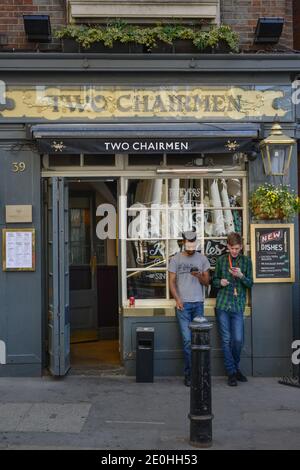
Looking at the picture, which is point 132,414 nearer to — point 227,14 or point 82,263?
point 82,263

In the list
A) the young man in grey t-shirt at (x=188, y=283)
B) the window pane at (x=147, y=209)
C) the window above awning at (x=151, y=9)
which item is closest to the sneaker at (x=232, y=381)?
the young man in grey t-shirt at (x=188, y=283)

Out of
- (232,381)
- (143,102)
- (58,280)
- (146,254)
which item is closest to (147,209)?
(146,254)

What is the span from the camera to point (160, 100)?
816 cm

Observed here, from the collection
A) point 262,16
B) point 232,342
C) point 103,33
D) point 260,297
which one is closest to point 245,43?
point 262,16

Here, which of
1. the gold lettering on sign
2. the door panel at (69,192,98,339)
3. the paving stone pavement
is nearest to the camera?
the paving stone pavement

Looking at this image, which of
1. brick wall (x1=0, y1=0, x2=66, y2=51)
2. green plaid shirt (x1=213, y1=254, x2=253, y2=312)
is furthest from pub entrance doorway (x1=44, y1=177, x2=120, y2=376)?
brick wall (x1=0, y1=0, x2=66, y2=51)

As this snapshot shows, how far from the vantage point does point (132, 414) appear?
6.61m

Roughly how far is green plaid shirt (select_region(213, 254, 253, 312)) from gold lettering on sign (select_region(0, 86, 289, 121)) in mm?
1926

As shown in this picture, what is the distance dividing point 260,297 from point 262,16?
152 inches

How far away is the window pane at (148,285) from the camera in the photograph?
8.35 meters

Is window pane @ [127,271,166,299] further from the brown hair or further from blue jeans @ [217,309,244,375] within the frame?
the brown hair

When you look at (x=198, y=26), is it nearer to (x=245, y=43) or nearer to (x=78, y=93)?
(x=245, y=43)

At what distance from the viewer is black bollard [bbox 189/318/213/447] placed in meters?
5.61

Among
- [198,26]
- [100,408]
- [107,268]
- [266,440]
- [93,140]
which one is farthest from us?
[107,268]
